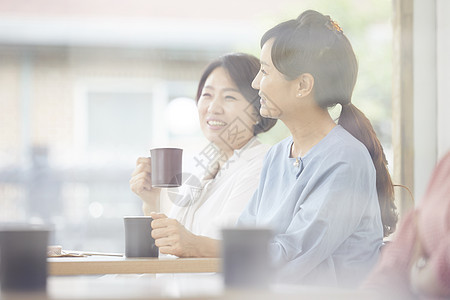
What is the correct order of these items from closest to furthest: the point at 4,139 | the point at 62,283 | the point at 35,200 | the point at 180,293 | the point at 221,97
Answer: the point at 180,293, the point at 62,283, the point at 221,97, the point at 35,200, the point at 4,139

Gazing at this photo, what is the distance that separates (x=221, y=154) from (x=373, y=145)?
1.91 ft

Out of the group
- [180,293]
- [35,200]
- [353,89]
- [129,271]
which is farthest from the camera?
[35,200]

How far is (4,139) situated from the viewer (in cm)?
588

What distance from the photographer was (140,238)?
1.32m

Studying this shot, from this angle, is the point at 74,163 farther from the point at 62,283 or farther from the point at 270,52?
the point at 62,283

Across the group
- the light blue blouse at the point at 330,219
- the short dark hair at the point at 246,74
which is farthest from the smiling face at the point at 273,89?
the short dark hair at the point at 246,74

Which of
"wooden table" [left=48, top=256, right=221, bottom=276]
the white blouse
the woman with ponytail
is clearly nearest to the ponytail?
the woman with ponytail

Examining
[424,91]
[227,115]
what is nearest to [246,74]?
[227,115]

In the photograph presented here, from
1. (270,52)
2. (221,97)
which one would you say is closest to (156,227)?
(270,52)

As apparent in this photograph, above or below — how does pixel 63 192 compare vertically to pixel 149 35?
below

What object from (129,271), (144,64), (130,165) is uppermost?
(144,64)

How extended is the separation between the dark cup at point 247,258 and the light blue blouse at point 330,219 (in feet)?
1.84

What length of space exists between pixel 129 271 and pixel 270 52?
598 millimetres

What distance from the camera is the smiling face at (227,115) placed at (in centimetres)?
186
